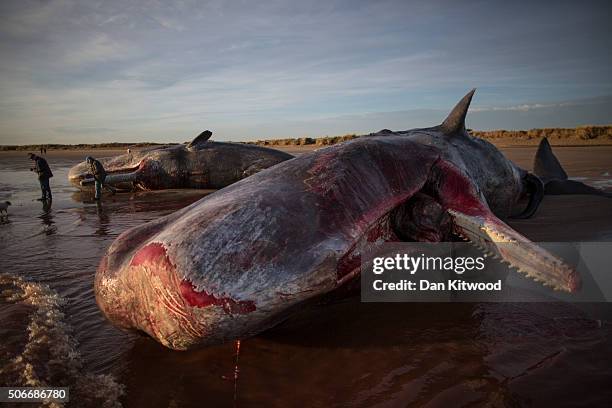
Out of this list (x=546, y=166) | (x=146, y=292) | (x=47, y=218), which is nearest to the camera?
(x=146, y=292)

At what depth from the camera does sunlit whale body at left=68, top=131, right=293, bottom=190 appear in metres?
11.3

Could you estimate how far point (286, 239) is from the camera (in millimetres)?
A: 2100

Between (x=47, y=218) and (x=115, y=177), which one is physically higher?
(x=115, y=177)

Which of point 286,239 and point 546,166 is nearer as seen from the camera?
point 286,239

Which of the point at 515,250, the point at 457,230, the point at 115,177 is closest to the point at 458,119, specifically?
the point at 457,230

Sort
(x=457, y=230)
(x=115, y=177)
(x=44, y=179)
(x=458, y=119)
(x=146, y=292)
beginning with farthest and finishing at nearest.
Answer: (x=115, y=177)
(x=44, y=179)
(x=458, y=119)
(x=457, y=230)
(x=146, y=292)

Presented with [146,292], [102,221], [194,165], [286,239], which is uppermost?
[194,165]

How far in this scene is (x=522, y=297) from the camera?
3260 millimetres

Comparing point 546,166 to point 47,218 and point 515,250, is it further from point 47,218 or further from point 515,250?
point 47,218

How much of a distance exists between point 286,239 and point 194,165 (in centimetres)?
1008

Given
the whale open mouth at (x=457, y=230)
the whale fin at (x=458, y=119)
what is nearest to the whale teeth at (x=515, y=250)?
the whale open mouth at (x=457, y=230)

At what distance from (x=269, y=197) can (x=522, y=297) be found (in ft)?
7.81

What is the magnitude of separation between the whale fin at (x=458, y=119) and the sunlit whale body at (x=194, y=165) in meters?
7.15

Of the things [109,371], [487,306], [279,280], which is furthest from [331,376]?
[487,306]
